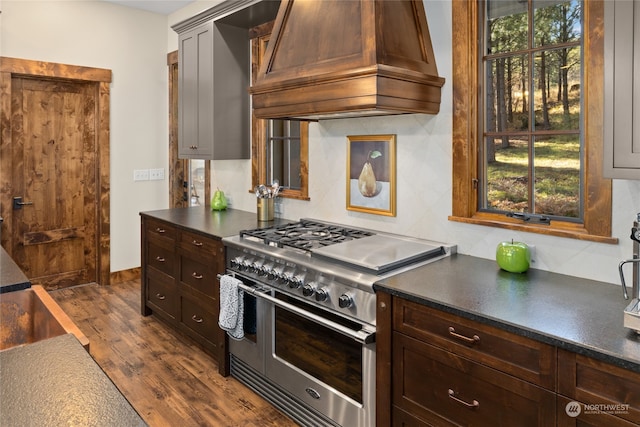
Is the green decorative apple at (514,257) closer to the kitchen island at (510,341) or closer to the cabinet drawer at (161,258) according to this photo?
the kitchen island at (510,341)

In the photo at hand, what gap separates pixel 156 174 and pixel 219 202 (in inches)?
56.2

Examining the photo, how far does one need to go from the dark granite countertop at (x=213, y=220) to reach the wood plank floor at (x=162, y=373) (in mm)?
889

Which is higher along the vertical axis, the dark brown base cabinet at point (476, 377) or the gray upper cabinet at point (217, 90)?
the gray upper cabinet at point (217, 90)

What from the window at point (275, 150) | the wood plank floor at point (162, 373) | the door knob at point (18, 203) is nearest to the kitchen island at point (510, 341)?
the wood plank floor at point (162, 373)

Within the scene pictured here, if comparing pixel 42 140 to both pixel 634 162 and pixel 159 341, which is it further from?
pixel 634 162

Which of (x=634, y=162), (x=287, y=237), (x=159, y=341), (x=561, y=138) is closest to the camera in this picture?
(x=634, y=162)

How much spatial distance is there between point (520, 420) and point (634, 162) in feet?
2.97

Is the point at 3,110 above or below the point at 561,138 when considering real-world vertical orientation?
above

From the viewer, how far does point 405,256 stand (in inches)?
84.6

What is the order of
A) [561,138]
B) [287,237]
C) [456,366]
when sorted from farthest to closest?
[287,237], [561,138], [456,366]

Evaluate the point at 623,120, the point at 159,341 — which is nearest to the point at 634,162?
the point at 623,120

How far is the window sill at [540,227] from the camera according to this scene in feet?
6.25

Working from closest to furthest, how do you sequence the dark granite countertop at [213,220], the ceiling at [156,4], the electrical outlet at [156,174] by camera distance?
the dark granite countertop at [213,220]
the ceiling at [156,4]
the electrical outlet at [156,174]

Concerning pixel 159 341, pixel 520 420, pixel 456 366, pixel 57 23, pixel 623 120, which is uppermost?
pixel 57 23
